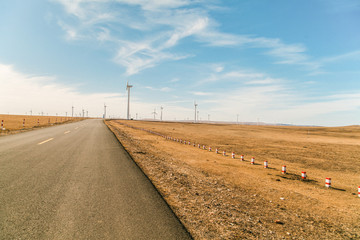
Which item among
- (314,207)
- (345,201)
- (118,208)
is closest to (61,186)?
(118,208)

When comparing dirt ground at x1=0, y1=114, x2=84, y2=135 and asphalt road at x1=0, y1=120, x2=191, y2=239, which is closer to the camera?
asphalt road at x1=0, y1=120, x2=191, y2=239

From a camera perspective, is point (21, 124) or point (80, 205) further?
point (21, 124)

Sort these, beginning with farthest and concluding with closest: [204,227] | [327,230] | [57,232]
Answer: [327,230] → [204,227] → [57,232]

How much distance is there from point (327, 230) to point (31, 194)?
24.1 feet

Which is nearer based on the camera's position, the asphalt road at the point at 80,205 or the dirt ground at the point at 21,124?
the asphalt road at the point at 80,205

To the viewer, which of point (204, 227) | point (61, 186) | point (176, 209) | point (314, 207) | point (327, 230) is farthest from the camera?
point (314, 207)

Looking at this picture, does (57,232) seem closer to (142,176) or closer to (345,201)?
(142,176)

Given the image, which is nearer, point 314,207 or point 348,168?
point 314,207

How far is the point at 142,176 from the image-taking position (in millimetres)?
6605

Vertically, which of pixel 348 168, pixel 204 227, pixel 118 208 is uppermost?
pixel 118 208

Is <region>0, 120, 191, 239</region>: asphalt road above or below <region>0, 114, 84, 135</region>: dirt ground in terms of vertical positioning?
below

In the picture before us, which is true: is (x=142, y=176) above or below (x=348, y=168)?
above

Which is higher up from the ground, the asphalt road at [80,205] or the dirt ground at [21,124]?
the dirt ground at [21,124]

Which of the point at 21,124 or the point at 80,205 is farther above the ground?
the point at 21,124
